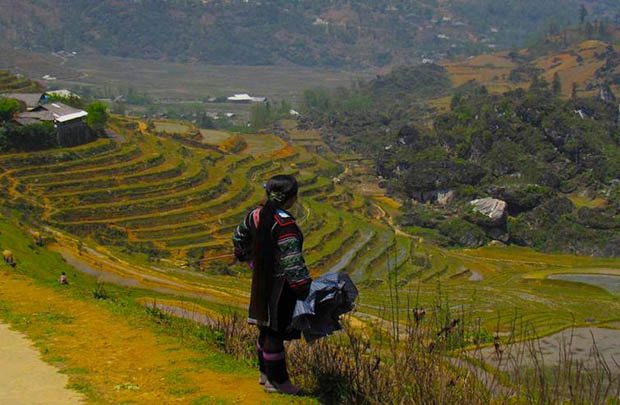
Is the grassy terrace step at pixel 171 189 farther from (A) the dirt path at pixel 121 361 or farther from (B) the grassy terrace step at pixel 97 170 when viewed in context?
(A) the dirt path at pixel 121 361

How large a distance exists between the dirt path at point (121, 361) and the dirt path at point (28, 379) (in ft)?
0.21

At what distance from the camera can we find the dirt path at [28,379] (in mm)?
8398

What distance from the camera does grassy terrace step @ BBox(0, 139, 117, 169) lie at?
4659 cm

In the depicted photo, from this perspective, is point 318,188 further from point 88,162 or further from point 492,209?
point 88,162

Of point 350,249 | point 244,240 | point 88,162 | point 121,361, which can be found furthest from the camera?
point 350,249

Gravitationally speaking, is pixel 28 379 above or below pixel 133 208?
above

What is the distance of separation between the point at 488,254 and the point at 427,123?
6058cm

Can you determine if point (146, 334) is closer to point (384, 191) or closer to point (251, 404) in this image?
point (251, 404)

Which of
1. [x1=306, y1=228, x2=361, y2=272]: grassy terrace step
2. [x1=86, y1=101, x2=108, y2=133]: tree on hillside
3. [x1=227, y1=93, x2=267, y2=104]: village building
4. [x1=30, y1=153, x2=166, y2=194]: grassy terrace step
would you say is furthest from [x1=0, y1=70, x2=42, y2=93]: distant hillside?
[x1=227, y1=93, x2=267, y2=104]: village building

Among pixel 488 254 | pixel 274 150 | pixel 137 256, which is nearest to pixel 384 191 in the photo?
pixel 274 150

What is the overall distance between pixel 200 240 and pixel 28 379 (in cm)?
3492

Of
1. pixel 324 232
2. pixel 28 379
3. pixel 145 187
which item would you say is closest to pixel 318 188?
pixel 324 232

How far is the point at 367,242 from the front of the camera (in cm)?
5153

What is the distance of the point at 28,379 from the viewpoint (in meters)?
9.00
